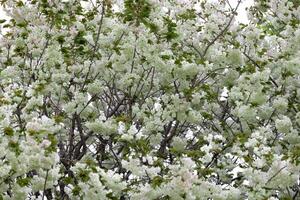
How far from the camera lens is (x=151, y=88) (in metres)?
7.30

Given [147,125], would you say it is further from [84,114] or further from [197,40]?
[197,40]

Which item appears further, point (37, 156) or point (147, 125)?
point (147, 125)

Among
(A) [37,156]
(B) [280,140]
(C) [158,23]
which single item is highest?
(C) [158,23]

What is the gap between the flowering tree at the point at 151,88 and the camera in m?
6.34

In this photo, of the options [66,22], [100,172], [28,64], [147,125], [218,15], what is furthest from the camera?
[218,15]

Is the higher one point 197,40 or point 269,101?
point 197,40

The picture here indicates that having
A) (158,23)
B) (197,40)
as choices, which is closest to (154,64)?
(158,23)

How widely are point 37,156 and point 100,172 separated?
719 mm

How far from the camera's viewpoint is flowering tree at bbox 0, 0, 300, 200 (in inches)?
249

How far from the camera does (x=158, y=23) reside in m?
6.96

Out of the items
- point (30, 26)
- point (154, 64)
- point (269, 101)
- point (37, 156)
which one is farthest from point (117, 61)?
point (37, 156)

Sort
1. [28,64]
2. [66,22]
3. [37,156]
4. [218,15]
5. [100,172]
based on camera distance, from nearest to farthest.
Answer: [37,156]
[100,172]
[66,22]
[28,64]
[218,15]

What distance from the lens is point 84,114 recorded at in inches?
282

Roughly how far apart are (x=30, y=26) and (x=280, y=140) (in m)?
3.10
